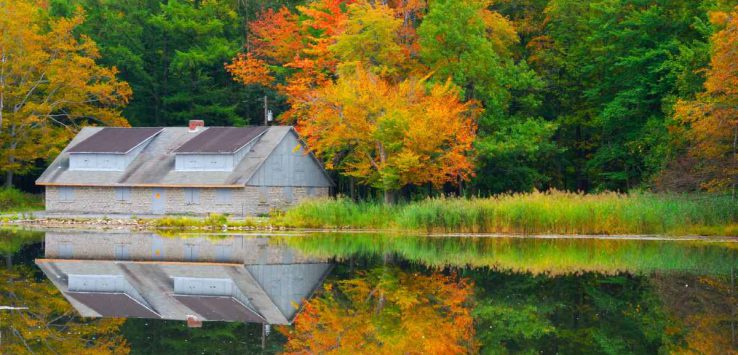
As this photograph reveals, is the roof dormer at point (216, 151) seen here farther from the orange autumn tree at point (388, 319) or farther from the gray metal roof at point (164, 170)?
the orange autumn tree at point (388, 319)

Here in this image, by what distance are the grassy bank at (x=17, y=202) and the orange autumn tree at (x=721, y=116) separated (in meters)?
37.9

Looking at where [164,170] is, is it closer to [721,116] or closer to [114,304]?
[721,116]

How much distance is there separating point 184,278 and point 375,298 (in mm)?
6822

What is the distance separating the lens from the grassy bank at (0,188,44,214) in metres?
59.5

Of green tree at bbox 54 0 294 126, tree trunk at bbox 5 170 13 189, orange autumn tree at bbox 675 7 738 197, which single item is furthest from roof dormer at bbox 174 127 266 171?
orange autumn tree at bbox 675 7 738 197

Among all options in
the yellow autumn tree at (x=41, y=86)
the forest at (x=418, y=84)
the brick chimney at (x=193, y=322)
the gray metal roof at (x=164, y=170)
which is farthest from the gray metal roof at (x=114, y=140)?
the brick chimney at (x=193, y=322)

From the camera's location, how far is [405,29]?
56.3 metres

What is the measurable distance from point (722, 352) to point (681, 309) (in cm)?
477

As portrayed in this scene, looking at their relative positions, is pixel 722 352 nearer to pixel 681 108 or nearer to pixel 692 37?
pixel 681 108

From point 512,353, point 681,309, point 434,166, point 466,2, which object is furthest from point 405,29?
point 512,353

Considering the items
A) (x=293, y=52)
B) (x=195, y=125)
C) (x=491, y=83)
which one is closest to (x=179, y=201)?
(x=195, y=125)

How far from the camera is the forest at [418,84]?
48156 millimetres

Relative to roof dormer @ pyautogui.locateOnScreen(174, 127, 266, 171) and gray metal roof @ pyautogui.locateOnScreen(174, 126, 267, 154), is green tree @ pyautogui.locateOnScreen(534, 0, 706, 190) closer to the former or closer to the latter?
gray metal roof @ pyautogui.locateOnScreen(174, 126, 267, 154)

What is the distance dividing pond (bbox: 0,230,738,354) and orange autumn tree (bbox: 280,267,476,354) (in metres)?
0.04
